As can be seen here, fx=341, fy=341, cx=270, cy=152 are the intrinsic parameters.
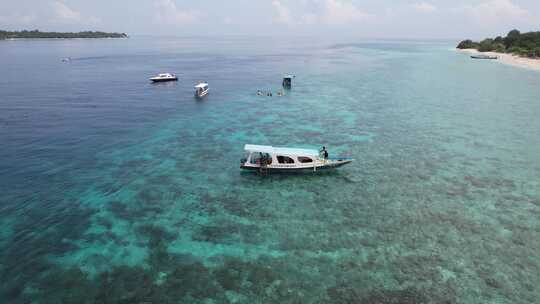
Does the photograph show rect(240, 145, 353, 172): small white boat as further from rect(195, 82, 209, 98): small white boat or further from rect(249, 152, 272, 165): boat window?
rect(195, 82, 209, 98): small white boat

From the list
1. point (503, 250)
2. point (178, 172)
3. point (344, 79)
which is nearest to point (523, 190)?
point (503, 250)

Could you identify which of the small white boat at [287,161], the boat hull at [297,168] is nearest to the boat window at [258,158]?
the small white boat at [287,161]

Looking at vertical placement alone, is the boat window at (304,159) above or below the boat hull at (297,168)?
above

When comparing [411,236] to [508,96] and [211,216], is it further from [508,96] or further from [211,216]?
[508,96]

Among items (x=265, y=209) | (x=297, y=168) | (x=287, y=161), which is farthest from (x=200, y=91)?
(x=265, y=209)

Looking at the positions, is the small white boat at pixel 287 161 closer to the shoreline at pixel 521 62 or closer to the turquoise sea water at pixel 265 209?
the turquoise sea water at pixel 265 209
